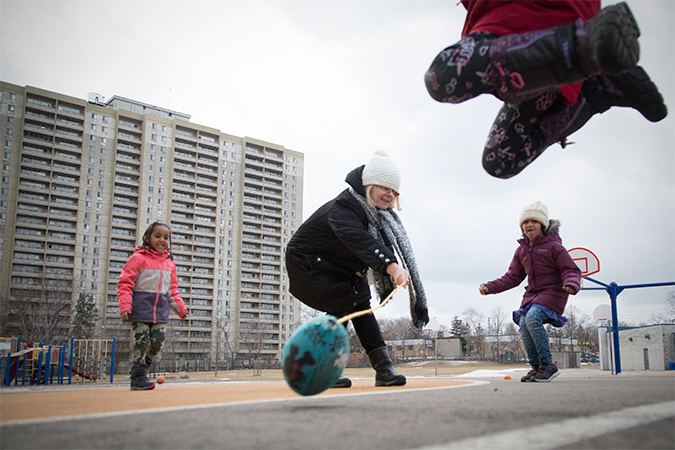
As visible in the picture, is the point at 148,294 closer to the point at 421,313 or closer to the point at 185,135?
the point at 421,313

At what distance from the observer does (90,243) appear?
65438 millimetres

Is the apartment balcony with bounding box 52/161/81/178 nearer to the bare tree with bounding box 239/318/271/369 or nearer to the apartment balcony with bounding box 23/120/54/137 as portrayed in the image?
the apartment balcony with bounding box 23/120/54/137

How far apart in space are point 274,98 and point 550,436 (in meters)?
4.20

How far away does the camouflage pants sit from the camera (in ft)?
13.9

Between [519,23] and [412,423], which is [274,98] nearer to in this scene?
[519,23]

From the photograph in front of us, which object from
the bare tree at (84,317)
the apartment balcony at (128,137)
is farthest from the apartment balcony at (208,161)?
the bare tree at (84,317)

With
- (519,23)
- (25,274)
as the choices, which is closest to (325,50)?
(519,23)

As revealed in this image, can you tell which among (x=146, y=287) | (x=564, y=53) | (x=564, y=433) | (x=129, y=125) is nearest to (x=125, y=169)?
(x=129, y=125)

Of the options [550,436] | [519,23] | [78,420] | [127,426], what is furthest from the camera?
[519,23]

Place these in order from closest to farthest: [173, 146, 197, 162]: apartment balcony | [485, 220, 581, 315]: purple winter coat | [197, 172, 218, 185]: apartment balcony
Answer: [485, 220, 581, 315]: purple winter coat < [173, 146, 197, 162]: apartment balcony < [197, 172, 218, 185]: apartment balcony

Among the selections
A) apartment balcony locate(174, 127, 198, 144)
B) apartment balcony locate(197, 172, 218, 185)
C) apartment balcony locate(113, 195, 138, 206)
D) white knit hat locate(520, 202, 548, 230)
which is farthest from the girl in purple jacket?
apartment balcony locate(174, 127, 198, 144)

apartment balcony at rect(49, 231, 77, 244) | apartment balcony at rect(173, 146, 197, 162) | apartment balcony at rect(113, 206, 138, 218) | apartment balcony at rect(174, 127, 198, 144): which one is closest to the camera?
apartment balcony at rect(49, 231, 77, 244)

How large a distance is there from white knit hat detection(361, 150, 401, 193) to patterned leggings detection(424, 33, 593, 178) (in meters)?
0.80

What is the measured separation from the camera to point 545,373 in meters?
3.94
